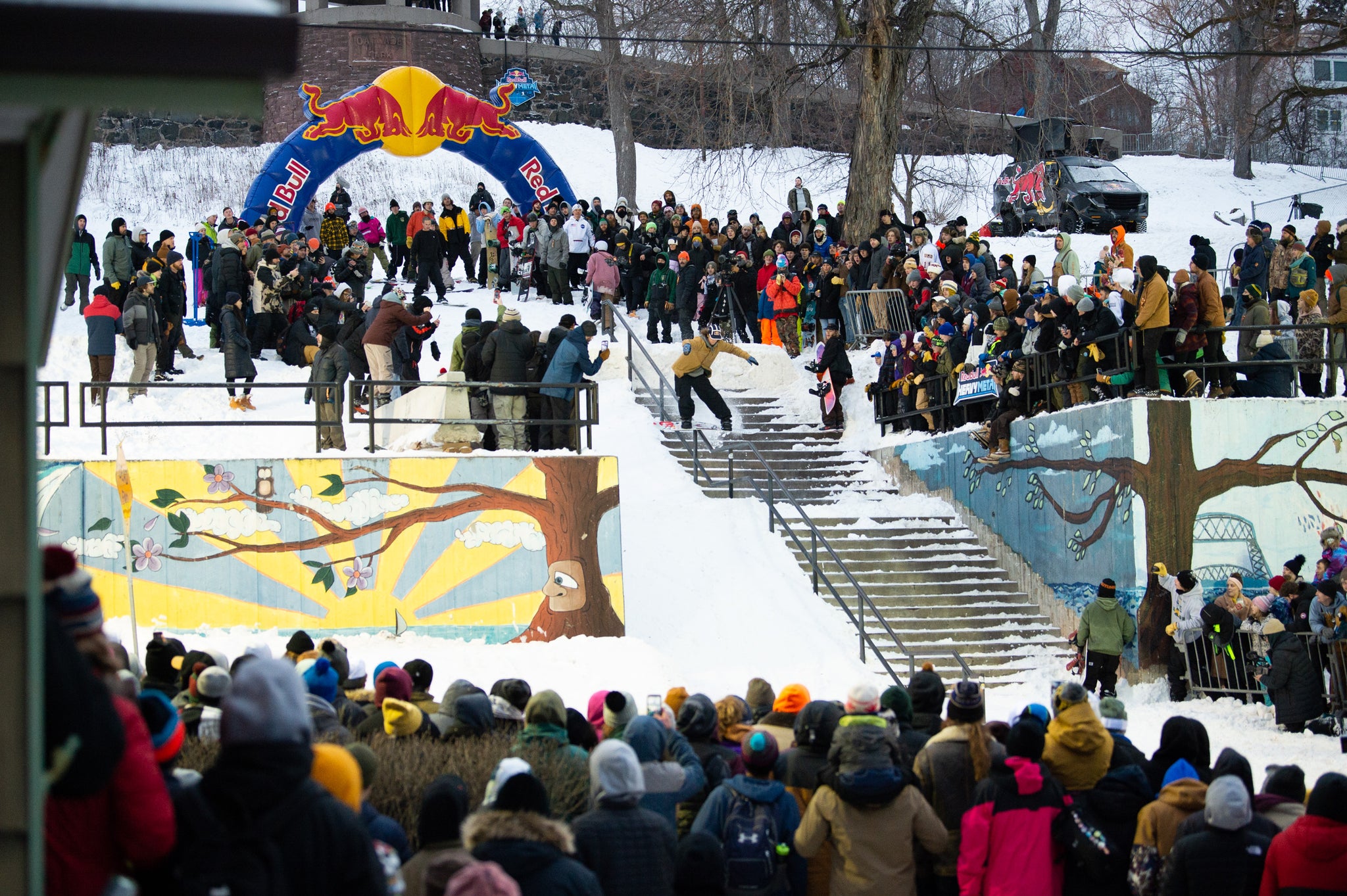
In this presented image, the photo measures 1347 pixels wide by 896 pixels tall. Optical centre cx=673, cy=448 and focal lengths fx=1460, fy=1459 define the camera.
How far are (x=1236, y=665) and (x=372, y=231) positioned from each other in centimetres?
1750

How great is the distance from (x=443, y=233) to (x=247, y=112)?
891 inches

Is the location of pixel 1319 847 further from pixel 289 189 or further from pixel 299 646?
pixel 289 189

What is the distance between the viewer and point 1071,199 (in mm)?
30688

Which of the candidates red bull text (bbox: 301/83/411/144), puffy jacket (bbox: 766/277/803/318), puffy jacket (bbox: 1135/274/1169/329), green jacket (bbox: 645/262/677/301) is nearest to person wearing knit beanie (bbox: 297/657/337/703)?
puffy jacket (bbox: 1135/274/1169/329)

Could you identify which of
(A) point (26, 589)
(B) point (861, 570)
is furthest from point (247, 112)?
(B) point (861, 570)

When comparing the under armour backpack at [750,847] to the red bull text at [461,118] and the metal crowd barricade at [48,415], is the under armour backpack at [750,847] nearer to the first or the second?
the metal crowd barricade at [48,415]

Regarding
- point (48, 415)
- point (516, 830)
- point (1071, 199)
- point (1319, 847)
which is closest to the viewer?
point (516, 830)

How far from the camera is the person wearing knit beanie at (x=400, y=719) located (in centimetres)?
692

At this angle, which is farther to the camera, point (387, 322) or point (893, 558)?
point (893, 558)

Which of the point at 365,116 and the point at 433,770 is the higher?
the point at 365,116

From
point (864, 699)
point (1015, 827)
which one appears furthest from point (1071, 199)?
point (1015, 827)

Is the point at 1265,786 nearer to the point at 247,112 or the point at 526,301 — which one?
the point at 247,112

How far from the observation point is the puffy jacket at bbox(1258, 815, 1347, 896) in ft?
18.6

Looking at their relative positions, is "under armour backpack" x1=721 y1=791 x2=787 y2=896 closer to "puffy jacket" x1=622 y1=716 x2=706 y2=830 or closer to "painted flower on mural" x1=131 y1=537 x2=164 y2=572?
"puffy jacket" x1=622 y1=716 x2=706 y2=830
